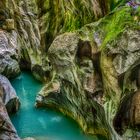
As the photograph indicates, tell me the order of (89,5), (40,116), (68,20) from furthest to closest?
(68,20) < (89,5) < (40,116)

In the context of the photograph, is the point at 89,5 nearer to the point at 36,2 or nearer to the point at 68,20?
the point at 68,20

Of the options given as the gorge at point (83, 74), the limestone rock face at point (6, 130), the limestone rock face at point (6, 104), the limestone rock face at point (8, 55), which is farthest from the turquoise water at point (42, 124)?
the limestone rock face at point (8, 55)

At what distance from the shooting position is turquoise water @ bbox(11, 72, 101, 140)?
11039mm

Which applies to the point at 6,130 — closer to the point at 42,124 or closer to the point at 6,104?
the point at 42,124

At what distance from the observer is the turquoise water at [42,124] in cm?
1104

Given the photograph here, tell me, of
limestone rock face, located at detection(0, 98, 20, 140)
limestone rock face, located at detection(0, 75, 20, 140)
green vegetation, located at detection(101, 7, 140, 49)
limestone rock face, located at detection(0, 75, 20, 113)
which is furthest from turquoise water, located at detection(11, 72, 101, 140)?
green vegetation, located at detection(101, 7, 140, 49)

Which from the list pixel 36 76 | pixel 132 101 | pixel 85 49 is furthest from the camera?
pixel 36 76

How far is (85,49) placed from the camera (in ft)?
33.8

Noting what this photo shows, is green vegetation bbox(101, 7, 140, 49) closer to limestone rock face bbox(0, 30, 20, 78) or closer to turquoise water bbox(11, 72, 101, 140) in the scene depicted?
turquoise water bbox(11, 72, 101, 140)

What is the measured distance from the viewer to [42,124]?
12.1 m

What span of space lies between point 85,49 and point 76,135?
268 cm

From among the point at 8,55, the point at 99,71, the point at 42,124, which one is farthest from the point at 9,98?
the point at 8,55

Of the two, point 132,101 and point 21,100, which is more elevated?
point 132,101

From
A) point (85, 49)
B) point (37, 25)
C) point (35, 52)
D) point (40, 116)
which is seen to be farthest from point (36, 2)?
point (85, 49)
